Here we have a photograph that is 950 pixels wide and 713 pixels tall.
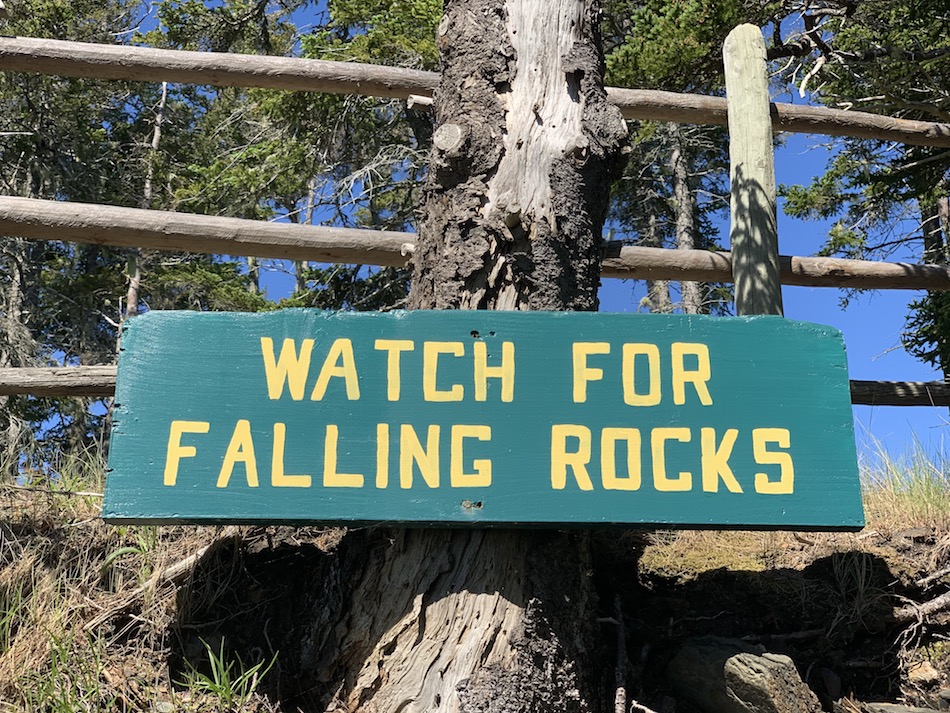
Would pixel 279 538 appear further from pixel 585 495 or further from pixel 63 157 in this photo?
pixel 63 157

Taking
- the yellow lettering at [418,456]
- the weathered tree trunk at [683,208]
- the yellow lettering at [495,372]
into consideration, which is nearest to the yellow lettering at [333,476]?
the yellow lettering at [418,456]

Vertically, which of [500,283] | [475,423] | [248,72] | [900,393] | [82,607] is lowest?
[82,607]

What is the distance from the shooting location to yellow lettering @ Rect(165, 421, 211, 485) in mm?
1875

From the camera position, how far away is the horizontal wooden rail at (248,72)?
3.18 metres

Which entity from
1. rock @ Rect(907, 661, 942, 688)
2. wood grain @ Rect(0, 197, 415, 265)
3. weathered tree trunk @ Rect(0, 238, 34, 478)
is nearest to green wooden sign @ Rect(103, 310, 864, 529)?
rock @ Rect(907, 661, 942, 688)

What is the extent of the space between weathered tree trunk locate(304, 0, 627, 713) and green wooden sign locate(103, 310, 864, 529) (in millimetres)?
172

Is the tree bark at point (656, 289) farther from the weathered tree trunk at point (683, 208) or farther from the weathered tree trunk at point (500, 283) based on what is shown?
the weathered tree trunk at point (500, 283)

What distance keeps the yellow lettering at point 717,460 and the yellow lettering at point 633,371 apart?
0.16m

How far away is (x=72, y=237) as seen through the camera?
292 centimetres

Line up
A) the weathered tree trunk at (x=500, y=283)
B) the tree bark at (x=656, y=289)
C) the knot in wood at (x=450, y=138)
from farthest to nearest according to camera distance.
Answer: the tree bark at (x=656, y=289), the knot in wood at (x=450, y=138), the weathered tree trunk at (x=500, y=283)

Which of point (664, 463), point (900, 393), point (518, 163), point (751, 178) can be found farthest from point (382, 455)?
point (900, 393)

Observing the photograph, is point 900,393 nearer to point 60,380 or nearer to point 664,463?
point 664,463

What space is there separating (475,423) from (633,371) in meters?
0.43

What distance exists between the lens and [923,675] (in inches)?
91.4
